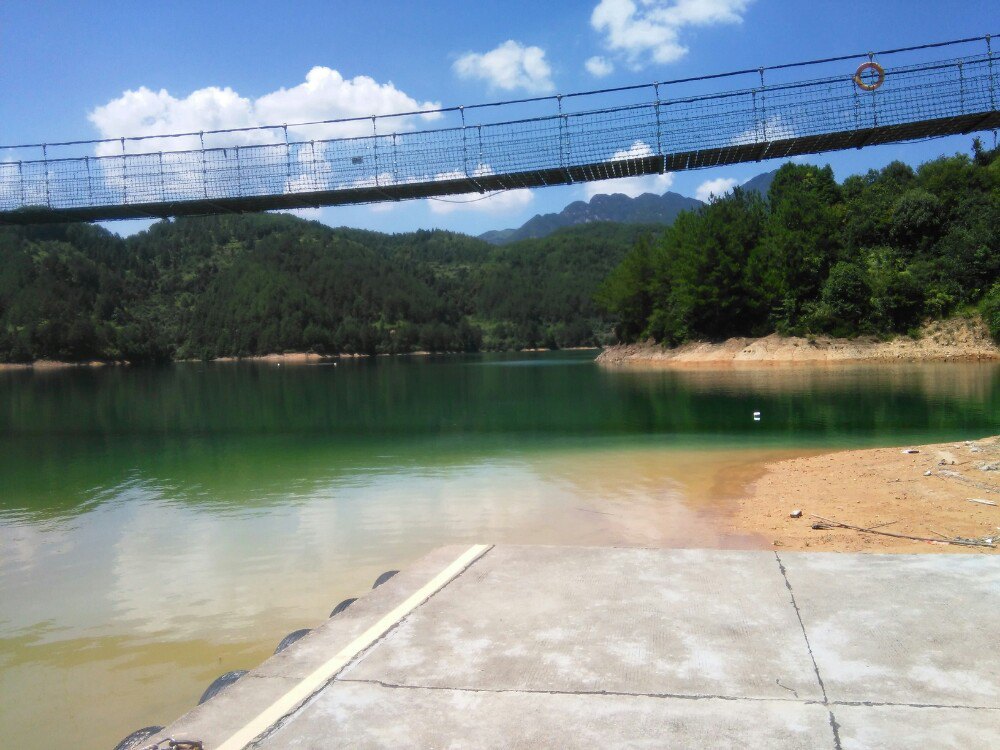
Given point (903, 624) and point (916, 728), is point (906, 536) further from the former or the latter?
point (916, 728)

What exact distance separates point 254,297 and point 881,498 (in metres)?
154

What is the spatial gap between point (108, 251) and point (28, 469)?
16303 centimetres

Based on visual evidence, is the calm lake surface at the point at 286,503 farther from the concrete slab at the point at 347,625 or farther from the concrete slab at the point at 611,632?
the concrete slab at the point at 611,632

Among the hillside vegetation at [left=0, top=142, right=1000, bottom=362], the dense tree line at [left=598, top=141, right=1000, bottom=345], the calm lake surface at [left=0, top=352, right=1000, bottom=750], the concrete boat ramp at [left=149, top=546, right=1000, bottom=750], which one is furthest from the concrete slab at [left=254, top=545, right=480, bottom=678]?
the hillside vegetation at [left=0, top=142, right=1000, bottom=362]

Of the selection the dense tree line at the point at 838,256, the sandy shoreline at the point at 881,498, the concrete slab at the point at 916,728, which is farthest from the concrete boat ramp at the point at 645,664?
the dense tree line at the point at 838,256

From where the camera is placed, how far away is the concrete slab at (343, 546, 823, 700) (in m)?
3.37

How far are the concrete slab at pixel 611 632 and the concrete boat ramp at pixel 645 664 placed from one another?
0.04 feet

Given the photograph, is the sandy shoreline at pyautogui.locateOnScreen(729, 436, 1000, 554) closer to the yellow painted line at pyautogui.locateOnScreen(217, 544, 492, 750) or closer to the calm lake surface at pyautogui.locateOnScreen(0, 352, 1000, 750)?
the calm lake surface at pyautogui.locateOnScreen(0, 352, 1000, 750)

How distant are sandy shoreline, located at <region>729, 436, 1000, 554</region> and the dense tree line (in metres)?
37.8

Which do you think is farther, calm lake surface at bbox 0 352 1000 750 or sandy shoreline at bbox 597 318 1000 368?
sandy shoreline at bbox 597 318 1000 368

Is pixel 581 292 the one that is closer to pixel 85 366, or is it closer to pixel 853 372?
pixel 85 366

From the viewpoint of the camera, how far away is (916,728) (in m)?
2.87

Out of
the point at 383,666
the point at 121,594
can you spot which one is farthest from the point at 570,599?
the point at 121,594

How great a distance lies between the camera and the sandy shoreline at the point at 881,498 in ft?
26.8
